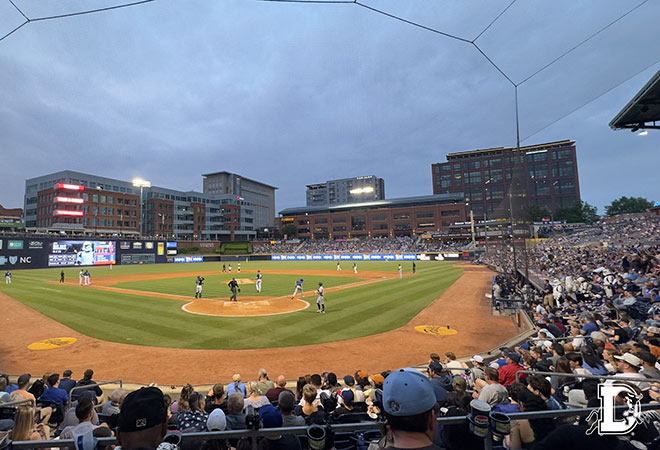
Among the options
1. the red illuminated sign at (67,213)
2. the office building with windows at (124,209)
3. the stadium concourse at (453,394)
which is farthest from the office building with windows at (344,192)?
the stadium concourse at (453,394)

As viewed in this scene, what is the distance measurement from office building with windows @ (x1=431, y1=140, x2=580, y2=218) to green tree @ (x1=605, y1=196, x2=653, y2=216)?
44.6 feet

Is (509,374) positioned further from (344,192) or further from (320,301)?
(344,192)

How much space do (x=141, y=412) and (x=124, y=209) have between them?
10222 centimetres

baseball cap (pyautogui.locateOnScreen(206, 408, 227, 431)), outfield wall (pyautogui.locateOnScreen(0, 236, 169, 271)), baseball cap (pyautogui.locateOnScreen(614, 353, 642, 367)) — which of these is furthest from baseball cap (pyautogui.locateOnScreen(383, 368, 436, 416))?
outfield wall (pyautogui.locateOnScreen(0, 236, 169, 271))

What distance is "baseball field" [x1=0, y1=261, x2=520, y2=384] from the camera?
38.4ft

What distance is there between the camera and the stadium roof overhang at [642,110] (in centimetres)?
1308

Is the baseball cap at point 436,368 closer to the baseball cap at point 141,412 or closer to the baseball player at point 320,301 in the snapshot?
the baseball cap at point 141,412

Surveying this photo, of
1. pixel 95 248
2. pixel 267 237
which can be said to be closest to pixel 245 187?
pixel 267 237

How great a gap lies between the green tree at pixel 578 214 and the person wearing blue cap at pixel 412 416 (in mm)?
114762

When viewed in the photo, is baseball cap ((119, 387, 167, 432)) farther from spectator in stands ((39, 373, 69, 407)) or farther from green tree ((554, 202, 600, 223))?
green tree ((554, 202, 600, 223))

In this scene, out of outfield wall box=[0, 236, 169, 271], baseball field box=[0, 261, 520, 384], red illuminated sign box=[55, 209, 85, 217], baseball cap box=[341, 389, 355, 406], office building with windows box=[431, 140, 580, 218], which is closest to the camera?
baseball cap box=[341, 389, 355, 406]

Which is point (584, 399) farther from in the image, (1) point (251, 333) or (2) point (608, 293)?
(2) point (608, 293)

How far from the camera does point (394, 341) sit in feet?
46.0

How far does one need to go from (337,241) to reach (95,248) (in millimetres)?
69523
